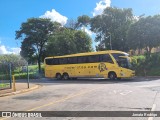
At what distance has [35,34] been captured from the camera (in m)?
72.5

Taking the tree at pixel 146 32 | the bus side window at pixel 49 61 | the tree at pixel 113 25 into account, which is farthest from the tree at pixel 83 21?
the bus side window at pixel 49 61

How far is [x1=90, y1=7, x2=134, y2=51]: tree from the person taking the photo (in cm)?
7350

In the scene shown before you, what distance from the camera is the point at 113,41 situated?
74375 mm

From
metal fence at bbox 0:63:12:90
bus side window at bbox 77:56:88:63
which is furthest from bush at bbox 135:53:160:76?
metal fence at bbox 0:63:12:90

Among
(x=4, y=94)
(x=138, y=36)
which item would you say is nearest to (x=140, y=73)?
(x=138, y=36)

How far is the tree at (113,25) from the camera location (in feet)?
241

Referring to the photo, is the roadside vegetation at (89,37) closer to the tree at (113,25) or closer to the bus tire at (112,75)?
the tree at (113,25)

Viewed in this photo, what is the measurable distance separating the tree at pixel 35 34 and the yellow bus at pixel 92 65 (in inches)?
1252

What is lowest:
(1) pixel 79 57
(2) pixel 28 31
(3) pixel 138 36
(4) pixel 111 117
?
(4) pixel 111 117

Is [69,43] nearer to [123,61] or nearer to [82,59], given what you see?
[82,59]

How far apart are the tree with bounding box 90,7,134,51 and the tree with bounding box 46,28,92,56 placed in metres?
12.6

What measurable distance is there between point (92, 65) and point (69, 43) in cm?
2412

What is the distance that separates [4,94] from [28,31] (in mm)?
55730

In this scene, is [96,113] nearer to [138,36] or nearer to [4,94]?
[4,94]
